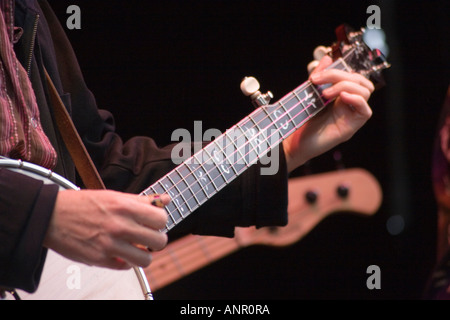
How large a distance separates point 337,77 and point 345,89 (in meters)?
0.04

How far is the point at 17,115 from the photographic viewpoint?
940 mm

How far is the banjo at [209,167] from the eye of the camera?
0.98 m

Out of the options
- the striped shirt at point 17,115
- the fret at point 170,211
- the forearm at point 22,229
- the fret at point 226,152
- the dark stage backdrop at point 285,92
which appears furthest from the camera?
the dark stage backdrop at point 285,92

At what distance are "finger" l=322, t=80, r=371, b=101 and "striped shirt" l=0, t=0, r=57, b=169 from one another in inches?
23.4

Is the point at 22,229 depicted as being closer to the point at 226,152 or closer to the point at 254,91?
the point at 226,152

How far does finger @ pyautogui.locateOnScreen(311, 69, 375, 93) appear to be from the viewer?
49.9 inches

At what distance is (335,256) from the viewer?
7.39 feet

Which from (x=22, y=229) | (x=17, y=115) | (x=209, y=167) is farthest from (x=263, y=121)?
(x=22, y=229)

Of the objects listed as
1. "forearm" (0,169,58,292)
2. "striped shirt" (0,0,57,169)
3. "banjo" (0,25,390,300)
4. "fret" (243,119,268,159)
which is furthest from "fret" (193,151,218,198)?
"forearm" (0,169,58,292)

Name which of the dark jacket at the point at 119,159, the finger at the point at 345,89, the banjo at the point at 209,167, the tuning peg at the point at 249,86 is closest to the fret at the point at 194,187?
the banjo at the point at 209,167

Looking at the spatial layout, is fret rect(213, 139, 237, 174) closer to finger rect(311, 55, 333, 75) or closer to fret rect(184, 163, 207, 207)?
fret rect(184, 163, 207, 207)

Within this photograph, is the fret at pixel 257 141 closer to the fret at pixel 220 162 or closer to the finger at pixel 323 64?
the fret at pixel 220 162

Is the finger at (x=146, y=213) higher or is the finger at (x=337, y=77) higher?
the finger at (x=337, y=77)

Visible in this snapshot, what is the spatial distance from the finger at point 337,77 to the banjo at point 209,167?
19mm
